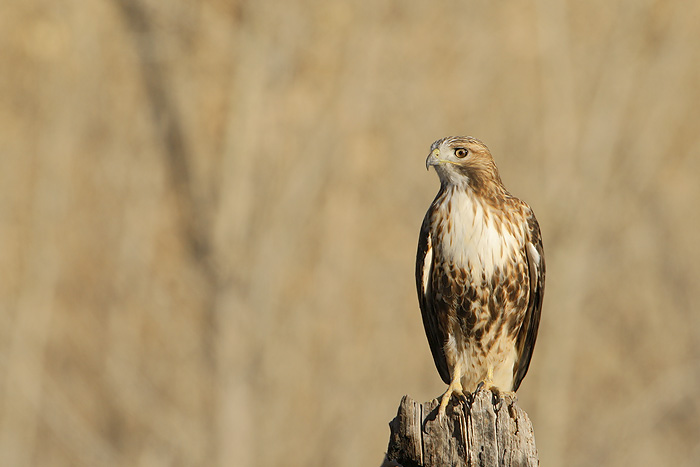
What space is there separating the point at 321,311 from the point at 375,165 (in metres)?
2.01

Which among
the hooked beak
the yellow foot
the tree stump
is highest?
the hooked beak

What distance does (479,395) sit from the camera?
13.2 feet

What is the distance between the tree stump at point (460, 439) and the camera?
3.81 metres

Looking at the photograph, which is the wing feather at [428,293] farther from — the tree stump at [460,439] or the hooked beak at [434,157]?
the tree stump at [460,439]

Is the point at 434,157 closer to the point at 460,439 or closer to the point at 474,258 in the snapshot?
the point at 474,258

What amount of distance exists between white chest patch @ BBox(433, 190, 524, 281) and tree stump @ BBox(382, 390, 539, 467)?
1.13 metres

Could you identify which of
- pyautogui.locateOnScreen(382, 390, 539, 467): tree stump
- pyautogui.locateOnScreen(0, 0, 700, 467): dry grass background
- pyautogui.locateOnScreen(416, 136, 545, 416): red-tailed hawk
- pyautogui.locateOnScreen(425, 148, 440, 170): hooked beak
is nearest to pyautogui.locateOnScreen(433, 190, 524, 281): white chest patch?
pyautogui.locateOnScreen(416, 136, 545, 416): red-tailed hawk

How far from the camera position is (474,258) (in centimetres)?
488

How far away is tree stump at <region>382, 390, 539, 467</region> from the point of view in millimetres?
3809

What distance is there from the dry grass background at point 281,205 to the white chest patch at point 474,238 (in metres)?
6.47

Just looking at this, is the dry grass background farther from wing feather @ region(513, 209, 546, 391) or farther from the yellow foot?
the yellow foot

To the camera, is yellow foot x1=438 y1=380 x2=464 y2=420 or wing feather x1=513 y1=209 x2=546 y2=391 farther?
wing feather x1=513 y1=209 x2=546 y2=391

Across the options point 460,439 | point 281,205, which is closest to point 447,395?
point 460,439

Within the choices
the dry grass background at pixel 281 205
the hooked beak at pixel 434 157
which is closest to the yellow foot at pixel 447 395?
the hooked beak at pixel 434 157
